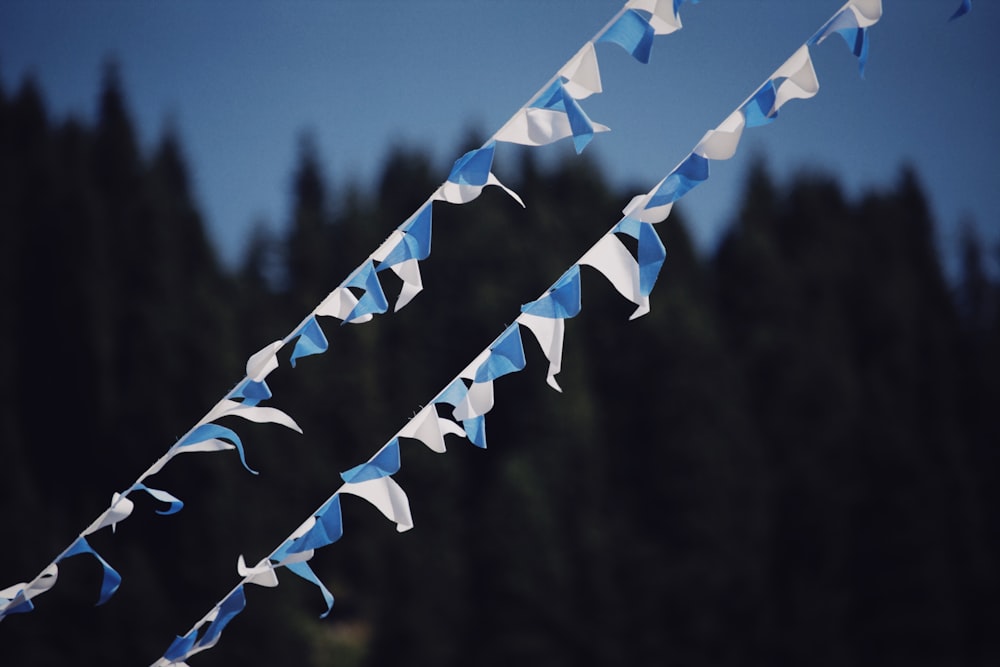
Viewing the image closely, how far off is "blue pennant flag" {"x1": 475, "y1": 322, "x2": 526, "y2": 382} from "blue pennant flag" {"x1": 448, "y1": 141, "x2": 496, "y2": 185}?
1.40 ft

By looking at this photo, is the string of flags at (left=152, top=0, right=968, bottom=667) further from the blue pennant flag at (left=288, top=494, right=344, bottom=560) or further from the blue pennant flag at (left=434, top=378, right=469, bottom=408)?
the blue pennant flag at (left=288, top=494, right=344, bottom=560)

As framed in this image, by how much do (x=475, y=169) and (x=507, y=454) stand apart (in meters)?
18.9

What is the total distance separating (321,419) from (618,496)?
18.8 feet

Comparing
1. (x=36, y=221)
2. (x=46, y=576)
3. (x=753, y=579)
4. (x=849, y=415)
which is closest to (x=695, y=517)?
(x=753, y=579)

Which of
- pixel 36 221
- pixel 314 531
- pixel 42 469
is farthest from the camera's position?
pixel 36 221

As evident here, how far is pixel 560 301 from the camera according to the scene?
11.3ft

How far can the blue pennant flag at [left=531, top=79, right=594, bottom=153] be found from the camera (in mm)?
3273

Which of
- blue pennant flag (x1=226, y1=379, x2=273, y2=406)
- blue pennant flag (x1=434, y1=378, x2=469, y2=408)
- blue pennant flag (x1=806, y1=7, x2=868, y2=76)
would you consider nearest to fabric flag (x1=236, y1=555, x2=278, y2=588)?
blue pennant flag (x1=226, y1=379, x2=273, y2=406)

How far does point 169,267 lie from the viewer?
69.8 feet

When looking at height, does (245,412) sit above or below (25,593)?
below

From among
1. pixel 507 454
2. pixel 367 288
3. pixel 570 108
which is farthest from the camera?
pixel 507 454

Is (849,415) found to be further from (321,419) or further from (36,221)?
(36,221)

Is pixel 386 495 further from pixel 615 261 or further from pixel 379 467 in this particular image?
pixel 615 261

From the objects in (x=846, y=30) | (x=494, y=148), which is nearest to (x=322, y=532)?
(x=494, y=148)
